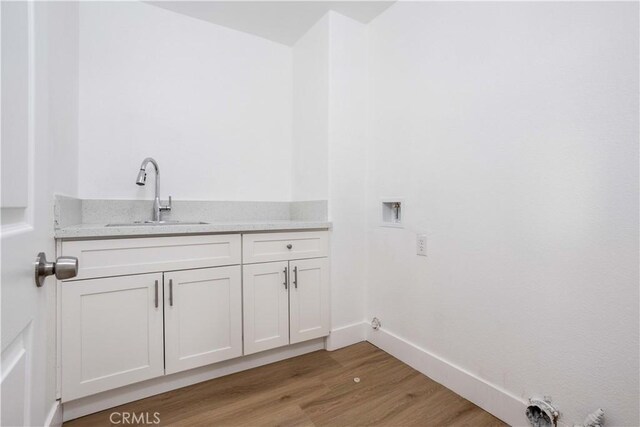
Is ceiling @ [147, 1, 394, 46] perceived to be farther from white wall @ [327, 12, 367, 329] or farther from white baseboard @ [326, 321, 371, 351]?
white baseboard @ [326, 321, 371, 351]

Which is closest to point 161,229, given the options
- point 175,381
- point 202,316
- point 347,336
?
point 202,316

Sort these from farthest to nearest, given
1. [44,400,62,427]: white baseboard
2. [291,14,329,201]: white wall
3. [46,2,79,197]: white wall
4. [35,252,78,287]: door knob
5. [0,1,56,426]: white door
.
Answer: [291,14,329,201]: white wall, [46,2,79,197]: white wall, [44,400,62,427]: white baseboard, [35,252,78,287]: door knob, [0,1,56,426]: white door

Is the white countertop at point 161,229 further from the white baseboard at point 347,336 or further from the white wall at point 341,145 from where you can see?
the white baseboard at point 347,336

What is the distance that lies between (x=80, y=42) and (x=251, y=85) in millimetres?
1054

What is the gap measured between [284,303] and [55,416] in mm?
1103

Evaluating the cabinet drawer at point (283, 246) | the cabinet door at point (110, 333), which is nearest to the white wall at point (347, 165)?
the cabinet drawer at point (283, 246)

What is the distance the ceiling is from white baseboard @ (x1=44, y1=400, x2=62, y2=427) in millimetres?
2306

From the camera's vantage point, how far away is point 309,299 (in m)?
1.96

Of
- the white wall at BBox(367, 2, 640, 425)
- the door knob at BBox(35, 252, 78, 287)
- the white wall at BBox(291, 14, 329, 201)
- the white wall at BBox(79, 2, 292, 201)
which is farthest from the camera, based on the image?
the white wall at BBox(291, 14, 329, 201)

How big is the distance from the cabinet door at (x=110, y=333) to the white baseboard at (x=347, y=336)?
40.1 inches

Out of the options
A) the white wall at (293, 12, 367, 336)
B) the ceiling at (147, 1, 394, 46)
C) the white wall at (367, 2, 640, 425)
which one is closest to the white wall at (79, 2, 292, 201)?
the ceiling at (147, 1, 394, 46)

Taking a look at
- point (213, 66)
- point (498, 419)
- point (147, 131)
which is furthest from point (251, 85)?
point (498, 419)

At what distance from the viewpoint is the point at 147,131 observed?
1.99 m

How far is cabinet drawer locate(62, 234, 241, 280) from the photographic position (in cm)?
136
